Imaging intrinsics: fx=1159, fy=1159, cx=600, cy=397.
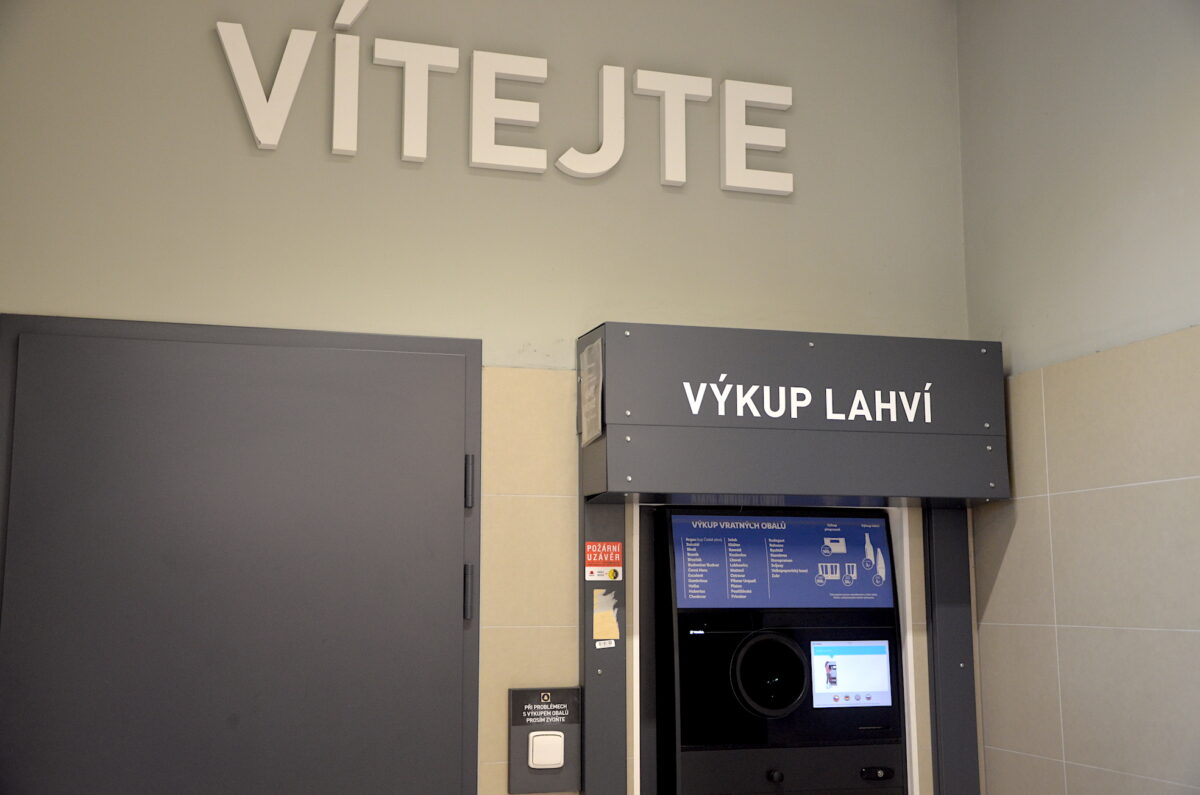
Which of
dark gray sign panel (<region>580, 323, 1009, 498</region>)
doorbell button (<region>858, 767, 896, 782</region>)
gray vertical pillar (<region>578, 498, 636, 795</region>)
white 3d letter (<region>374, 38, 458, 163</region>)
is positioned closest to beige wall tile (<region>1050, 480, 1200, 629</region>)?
dark gray sign panel (<region>580, 323, 1009, 498</region>)

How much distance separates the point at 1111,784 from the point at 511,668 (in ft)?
4.46

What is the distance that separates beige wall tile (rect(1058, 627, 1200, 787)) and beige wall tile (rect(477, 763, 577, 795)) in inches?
51.4

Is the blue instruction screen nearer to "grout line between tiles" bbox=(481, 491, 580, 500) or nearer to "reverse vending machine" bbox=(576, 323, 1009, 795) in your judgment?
"reverse vending machine" bbox=(576, 323, 1009, 795)

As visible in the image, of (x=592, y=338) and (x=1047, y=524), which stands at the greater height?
(x=592, y=338)

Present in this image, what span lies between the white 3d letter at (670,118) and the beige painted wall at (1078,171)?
32.8 inches

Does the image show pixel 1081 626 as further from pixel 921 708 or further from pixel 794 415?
pixel 794 415

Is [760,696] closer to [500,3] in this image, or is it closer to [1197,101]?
[1197,101]

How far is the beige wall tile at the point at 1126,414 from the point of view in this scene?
94.7 inches

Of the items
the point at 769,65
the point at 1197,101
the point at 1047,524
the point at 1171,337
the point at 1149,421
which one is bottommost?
the point at 1047,524

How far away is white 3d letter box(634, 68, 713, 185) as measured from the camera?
302cm

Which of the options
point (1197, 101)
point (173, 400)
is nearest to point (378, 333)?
point (173, 400)

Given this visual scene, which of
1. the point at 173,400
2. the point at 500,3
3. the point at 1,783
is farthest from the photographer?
the point at 500,3

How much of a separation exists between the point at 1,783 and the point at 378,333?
1.24 meters

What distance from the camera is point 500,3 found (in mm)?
2982
